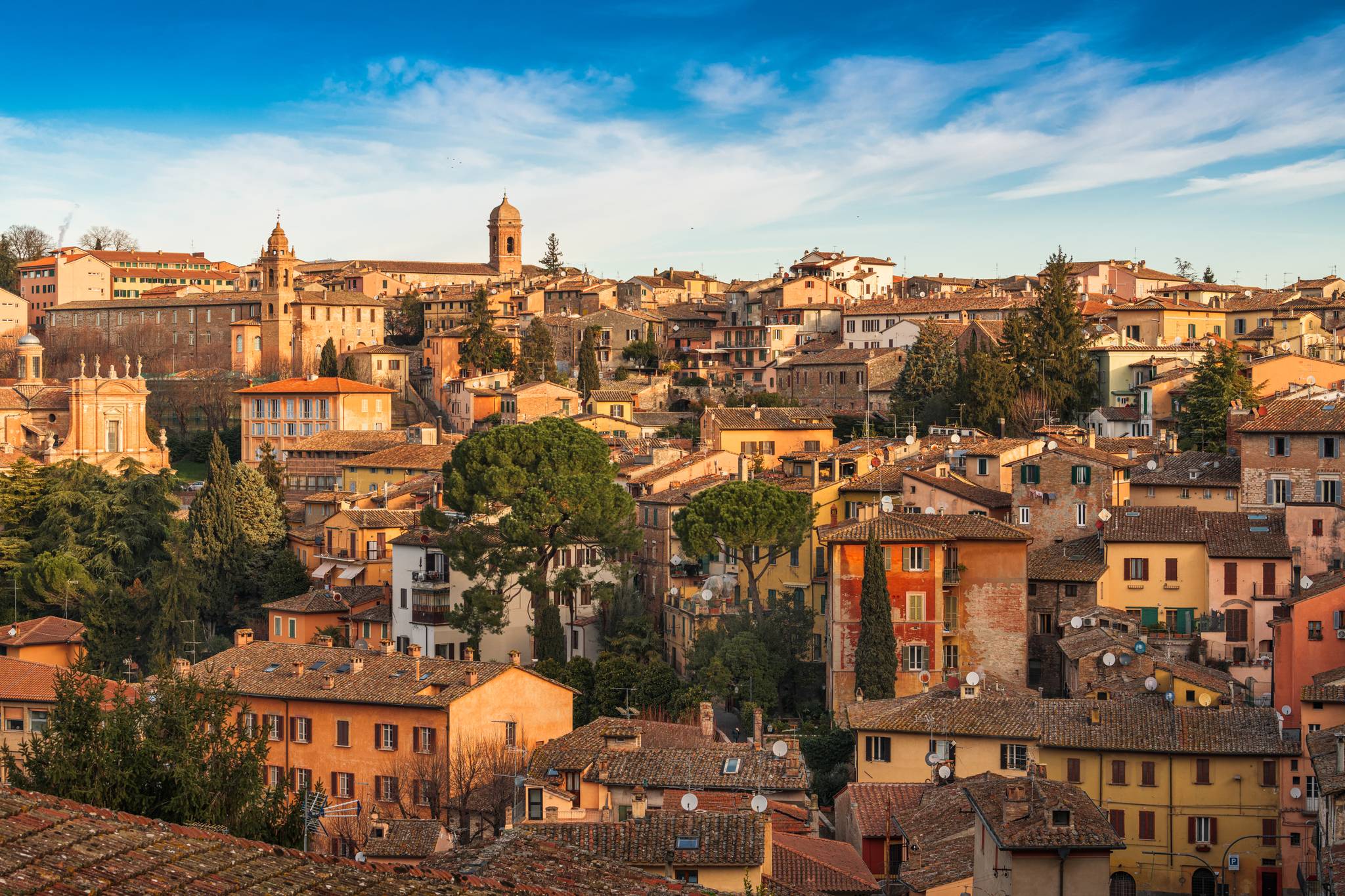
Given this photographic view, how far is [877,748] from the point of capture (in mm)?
31297

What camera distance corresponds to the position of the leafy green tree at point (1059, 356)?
56.0 meters

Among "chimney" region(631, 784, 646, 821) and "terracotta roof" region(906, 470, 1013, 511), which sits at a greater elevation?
"terracotta roof" region(906, 470, 1013, 511)

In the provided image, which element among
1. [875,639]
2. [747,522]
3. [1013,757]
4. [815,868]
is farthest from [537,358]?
[815,868]

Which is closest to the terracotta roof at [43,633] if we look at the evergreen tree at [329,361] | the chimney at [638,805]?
the chimney at [638,805]

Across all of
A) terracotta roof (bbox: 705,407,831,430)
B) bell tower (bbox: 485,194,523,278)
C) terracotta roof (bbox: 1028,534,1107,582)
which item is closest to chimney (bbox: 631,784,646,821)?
terracotta roof (bbox: 1028,534,1107,582)

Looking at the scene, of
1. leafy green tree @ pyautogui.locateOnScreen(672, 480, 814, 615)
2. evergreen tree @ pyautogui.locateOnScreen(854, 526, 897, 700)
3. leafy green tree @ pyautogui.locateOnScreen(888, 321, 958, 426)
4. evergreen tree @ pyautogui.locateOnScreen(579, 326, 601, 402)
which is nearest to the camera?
evergreen tree @ pyautogui.locateOnScreen(854, 526, 897, 700)

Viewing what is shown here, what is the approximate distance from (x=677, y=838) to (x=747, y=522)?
20135 mm

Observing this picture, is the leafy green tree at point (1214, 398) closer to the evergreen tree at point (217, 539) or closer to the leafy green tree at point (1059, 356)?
the leafy green tree at point (1059, 356)

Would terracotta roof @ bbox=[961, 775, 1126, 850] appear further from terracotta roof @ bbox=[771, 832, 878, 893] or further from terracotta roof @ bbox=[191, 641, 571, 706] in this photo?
terracotta roof @ bbox=[191, 641, 571, 706]

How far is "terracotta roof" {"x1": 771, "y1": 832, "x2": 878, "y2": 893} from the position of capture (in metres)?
22.3

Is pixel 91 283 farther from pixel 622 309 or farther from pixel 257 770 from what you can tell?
pixel 257 770

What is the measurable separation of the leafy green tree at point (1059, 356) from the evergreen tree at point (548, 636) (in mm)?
21512

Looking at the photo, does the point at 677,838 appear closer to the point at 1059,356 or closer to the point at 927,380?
the point at 1059,356

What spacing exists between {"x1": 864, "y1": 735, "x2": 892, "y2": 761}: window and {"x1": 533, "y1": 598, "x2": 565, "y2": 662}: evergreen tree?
10.2 meters
